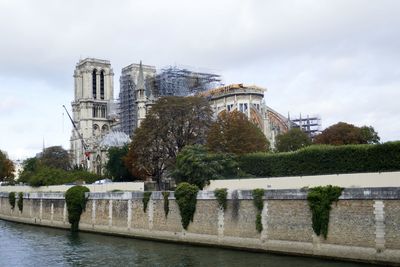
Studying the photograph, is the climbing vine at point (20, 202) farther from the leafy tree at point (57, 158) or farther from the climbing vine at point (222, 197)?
the leafy tree at point (57, 158)

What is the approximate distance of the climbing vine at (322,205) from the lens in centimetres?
2481

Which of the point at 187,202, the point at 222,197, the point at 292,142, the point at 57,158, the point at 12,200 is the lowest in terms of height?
the point at 12,200

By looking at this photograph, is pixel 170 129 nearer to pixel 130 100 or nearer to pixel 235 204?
pixel 235 204

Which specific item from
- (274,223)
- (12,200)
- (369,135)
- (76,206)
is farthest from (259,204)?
(12,200)

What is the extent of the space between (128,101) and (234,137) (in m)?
65.9

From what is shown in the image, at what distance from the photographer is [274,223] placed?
2736cm

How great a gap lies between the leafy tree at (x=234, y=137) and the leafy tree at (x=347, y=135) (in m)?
12.1

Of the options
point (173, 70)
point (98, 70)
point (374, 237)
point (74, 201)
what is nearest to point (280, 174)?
point (374, 237)

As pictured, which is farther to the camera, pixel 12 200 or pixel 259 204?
pixel 12 200

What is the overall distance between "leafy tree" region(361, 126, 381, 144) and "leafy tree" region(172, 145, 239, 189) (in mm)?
22711

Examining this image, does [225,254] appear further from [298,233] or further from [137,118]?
[137,118]

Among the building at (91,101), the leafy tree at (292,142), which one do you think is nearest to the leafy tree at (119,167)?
the leafy tree at (292,142)

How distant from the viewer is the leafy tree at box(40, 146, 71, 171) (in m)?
101

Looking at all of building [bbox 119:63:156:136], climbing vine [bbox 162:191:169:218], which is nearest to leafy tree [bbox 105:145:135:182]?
climbing vine [bbox 162:191:169:218]
